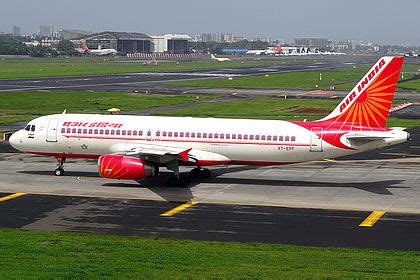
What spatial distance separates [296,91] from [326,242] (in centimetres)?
10909

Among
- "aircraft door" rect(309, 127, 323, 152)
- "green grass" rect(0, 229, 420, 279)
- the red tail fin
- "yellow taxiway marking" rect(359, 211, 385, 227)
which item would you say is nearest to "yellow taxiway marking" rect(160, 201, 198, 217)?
"green grass" rect(0, 229, 420, 279)

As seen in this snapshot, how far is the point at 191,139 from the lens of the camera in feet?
153

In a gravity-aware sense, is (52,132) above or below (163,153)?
above

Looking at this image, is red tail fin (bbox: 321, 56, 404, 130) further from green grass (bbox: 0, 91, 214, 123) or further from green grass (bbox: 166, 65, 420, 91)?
green grass (bbox: 166, 65, 420, 91)

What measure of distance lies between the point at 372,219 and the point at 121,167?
15506 mm

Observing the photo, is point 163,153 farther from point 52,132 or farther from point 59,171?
point 59,171

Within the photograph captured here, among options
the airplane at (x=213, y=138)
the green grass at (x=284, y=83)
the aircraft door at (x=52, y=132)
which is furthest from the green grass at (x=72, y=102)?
the airplane at (x=213, y=138)

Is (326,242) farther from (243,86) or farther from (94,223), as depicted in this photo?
(243,86)

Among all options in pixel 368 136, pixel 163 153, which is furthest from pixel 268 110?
pixel 163 153

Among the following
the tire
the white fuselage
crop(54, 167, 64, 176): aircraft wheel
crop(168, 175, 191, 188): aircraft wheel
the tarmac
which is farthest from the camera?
crop(54, 167, 64, 176): aircraft wheel

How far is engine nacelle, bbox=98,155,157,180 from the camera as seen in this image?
42.7 meters

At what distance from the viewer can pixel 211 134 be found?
152 feet

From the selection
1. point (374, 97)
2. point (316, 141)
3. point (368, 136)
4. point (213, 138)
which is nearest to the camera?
point (368, 136)

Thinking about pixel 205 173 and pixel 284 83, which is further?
pixel 284 83
